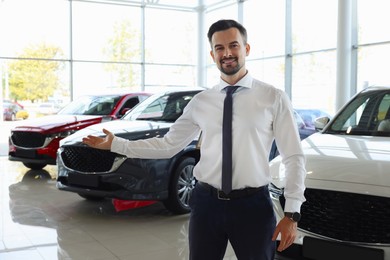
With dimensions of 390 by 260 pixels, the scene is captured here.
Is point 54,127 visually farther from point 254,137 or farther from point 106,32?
point 106,32

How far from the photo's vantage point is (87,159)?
4.57 meters

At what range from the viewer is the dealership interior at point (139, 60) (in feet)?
16.6

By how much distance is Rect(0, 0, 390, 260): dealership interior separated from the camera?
5.05 metres

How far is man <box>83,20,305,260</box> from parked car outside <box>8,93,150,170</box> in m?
5.36

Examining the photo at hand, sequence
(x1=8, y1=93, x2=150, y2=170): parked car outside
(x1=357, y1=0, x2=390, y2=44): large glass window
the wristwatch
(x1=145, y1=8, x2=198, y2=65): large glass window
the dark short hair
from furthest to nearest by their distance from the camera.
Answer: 1. (x1=145, y1=8, x2=198, y2=65): large glass window
2. (x1=357, y1=0, x2=390, y2=44): large glass window
3. (x1=8, y1=93, x2=150, y2=170): parked car outside
4. the dark short hair
5. the wristwatch

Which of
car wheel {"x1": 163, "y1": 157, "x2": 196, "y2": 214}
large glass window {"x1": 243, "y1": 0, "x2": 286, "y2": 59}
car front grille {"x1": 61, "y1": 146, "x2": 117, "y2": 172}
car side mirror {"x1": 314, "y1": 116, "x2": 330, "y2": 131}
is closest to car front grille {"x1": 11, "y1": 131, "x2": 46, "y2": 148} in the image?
car front grille {"x1": 61, "y1": 146, "x2": 117, "y2": 172}

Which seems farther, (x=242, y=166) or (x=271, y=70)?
(x=271, y=70)

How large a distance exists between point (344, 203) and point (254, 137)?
0.88 meters

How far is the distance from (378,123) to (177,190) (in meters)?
2.13

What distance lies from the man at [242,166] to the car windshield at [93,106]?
5.99 metres

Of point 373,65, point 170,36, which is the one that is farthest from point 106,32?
point 373,65

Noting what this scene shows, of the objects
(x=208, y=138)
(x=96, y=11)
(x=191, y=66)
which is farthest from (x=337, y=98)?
(x=208, y=138)

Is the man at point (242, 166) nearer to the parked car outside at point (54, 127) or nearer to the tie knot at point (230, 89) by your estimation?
the tie knot at point (230, 89)

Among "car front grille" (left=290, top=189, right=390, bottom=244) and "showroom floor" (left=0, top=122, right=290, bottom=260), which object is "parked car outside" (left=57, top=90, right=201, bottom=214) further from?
"car front grille" (left=290, top=189, right=390, bottom=244)
